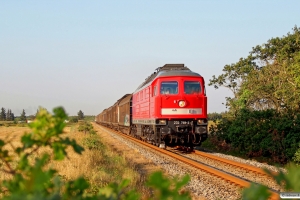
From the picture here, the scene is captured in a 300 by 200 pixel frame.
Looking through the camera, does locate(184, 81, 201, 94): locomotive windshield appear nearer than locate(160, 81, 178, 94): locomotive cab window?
No

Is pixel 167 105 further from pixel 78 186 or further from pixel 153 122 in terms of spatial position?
pixel 78 186

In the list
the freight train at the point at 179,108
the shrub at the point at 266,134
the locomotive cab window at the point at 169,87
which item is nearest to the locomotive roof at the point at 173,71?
the freight train at the point at 179,108

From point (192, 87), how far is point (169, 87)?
3.53ft

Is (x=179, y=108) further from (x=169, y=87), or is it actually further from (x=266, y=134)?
(x=266, y=134)

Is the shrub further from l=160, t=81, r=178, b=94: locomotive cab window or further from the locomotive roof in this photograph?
l=160, t=81, r=178, b=94: locomotive cab window

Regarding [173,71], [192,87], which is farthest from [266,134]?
[173,71]

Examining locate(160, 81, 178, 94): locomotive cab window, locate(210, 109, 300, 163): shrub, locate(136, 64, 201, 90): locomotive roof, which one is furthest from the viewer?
locate(136, 64, 201, 90): locomotive roof

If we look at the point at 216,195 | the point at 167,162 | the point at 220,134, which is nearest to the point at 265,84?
the point at 220,134

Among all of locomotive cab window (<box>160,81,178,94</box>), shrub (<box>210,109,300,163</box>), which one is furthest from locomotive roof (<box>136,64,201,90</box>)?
shrub (<box>210,109,300,163</box>)

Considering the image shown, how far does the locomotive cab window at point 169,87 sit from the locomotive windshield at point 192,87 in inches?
18.0

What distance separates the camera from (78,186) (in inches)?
72.3

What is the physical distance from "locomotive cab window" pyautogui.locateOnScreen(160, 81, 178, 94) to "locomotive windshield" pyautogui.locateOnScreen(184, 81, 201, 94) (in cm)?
46

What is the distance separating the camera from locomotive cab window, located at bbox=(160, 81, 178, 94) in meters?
17.6

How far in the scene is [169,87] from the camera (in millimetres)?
17656
